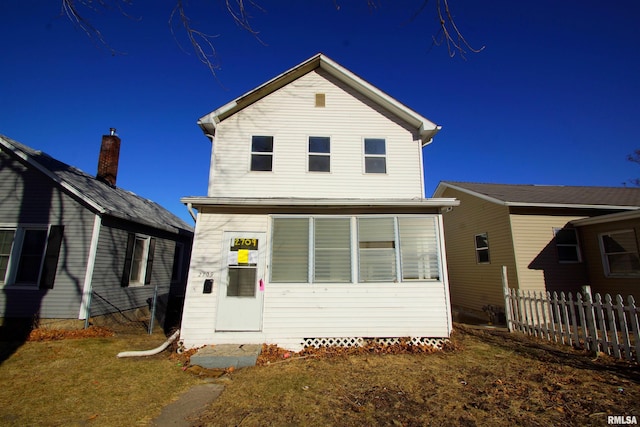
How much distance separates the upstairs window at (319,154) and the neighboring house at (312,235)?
0.11 ft

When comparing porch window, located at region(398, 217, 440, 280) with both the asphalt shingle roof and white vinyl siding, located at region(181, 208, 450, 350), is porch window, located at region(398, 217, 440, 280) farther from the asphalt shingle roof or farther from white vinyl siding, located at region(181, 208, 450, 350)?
the asphalt shingle roof

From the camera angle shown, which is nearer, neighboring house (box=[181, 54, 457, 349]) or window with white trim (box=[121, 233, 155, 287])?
neighboring house (box=[181, 54, 457, 349])

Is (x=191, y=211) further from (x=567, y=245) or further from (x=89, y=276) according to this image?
(x=567, y=245)

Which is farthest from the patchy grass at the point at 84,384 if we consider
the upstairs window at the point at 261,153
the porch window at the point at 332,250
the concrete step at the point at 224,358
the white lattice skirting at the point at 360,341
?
the upstairs window at the point at 261,153

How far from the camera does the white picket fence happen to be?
234 inches

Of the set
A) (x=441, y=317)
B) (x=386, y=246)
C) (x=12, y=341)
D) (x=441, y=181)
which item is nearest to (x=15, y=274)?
(x=12, y=341)

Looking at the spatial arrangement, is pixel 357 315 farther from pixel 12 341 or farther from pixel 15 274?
pixel 15 274

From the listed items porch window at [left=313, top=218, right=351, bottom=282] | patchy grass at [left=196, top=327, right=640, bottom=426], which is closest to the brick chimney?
porch window at [left=313, top=218, right=351, bottom=282]

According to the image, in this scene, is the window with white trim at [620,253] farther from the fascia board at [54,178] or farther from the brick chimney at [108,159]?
the brick chimney at [108,159]

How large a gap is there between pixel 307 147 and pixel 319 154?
0.42 meters

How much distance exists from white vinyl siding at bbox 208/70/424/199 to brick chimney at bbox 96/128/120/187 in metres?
7.33

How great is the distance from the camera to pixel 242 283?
289 inches

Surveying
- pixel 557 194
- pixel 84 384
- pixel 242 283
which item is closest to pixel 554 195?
pixel 557 194

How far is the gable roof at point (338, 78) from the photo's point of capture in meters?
9.05
